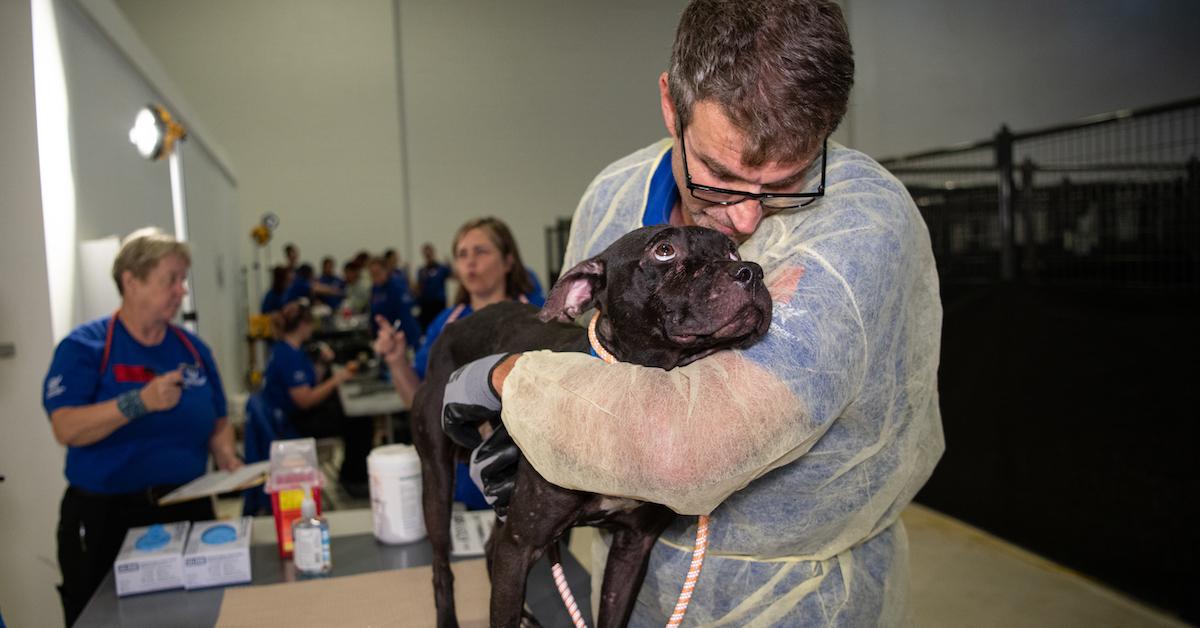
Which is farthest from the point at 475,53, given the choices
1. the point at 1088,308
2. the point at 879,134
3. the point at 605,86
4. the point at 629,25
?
the point at 1088,308

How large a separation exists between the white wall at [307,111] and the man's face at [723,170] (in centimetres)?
1201

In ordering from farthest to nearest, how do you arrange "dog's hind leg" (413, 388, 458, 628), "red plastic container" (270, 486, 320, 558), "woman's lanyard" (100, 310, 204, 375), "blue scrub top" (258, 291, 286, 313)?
"blue scrub top" (258, 291, 286, 313) < "woman's lanyard" (100, 310, 204, 375) < "red plastic container" (270, 486, 320, 558) < "dog's hind leg" (413, 388, 458, 628)

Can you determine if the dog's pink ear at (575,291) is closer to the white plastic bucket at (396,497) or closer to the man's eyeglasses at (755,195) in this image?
the man's eyeglasses at (755,195)

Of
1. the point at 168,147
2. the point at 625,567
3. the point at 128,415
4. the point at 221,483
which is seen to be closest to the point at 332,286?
the point at 168,147

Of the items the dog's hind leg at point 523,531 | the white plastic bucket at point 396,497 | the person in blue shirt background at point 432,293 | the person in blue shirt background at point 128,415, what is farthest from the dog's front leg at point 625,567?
the person in blue shirt background at point 432,293

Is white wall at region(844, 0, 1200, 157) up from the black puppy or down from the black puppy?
up

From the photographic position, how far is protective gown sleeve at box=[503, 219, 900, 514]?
989 millimetres

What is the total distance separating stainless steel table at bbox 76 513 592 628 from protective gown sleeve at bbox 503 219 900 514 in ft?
3.06

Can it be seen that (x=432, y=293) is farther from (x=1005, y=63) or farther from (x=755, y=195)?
(x=755, y=195)

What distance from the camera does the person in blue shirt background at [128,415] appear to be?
8.87 ft

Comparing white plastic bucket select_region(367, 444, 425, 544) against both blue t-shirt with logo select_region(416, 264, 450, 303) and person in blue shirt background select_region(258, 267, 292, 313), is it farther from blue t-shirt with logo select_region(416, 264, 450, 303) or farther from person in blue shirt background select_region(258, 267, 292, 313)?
person in blue shirt background select_region(258, 267, 292, 313)

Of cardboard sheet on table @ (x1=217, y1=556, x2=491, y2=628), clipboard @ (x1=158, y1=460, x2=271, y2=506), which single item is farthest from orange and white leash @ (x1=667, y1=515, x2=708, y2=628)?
clipboard @ (x1=158, y1=460, x2=271, y2=506)

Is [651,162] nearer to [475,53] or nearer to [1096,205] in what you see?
[1096,205]

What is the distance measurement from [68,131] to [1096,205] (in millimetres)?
4859
